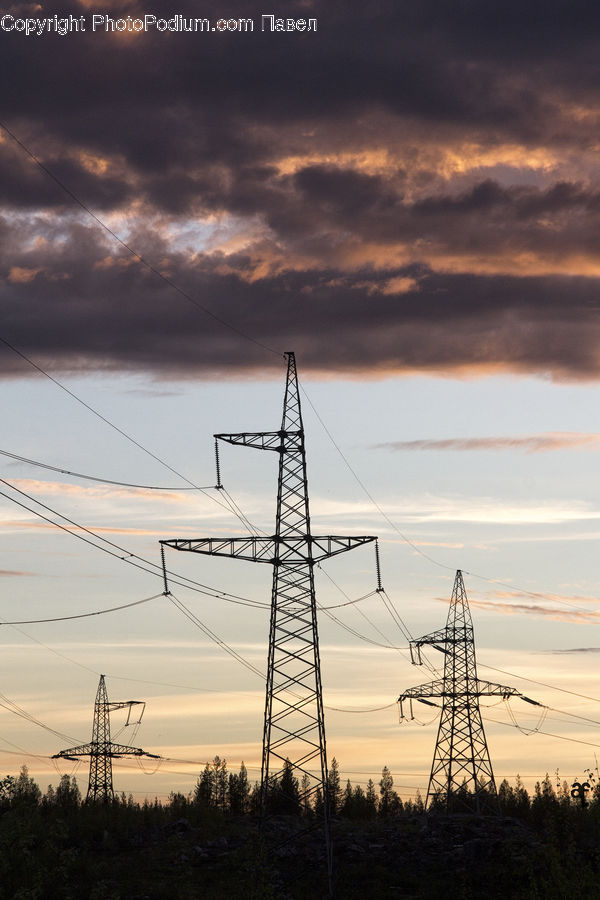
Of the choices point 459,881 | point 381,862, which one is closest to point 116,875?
point 381,862

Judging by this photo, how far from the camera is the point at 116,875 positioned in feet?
211

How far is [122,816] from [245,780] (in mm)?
48286

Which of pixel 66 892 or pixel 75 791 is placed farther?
pixel 75 791

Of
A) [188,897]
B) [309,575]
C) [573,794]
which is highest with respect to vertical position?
[309,575]

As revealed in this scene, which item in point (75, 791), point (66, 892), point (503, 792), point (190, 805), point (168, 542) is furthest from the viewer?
point (503, 792)

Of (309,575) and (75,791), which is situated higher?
(309,575)

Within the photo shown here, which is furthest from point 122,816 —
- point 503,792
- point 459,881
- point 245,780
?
point 503,792

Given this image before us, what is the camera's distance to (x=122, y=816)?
82.9 meters

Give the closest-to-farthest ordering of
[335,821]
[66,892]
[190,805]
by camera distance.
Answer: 1. [66,892]
2. [335,821]
3. [190,805]

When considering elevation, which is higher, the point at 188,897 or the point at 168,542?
the point at 168,542

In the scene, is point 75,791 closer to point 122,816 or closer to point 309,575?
point 122,816

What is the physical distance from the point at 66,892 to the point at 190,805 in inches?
1425

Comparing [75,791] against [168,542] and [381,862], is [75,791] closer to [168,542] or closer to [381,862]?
[381,862]

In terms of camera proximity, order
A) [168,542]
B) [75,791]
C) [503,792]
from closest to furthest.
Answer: [168,542] < [75,791] < [503,792]
